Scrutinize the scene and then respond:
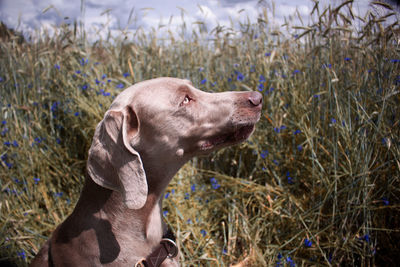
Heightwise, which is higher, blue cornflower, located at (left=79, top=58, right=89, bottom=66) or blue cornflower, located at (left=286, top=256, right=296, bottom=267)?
blue cornflower, located at (left=79, top=58, right=89, bottom=66)

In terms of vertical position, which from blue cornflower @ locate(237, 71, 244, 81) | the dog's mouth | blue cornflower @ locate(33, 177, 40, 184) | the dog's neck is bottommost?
blue cornflower @ locate(33, 177, 40, 184)

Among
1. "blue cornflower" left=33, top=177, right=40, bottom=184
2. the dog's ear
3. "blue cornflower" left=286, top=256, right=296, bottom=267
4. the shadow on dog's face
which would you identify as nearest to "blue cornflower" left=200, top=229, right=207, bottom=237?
"blue cornflower" left=286, top=256, right=296, bottom=267

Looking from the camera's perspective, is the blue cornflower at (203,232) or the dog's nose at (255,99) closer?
the dog's nose at (255,99)

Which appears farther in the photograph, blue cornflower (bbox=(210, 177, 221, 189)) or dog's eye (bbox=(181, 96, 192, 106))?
blue cornflower (bbox=(210, 177, 221, 189))

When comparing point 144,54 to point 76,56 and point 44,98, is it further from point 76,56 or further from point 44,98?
point 44,98

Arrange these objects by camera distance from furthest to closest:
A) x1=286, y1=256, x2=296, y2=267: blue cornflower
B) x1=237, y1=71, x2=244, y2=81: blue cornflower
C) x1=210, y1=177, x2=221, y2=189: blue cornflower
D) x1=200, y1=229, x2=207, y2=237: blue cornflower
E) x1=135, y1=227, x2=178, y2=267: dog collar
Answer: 1. x1=237, y1=71, x2=244, y2=81: blue cornflower
2. x1=210, y1=177, x2=221, y2=189: blue cornflower
3. x1=200, y1=229, x2=207, y2=237: blue cornflower
4. x1=286, y1=256, x2=296, y2=267: blue cornflower
5. x1=135, y1=227, x2=178, y2=267: dog collar

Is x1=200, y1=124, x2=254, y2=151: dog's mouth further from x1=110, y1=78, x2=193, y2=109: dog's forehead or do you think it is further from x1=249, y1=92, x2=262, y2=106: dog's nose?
x1=110, y1=78, x2=193, y2=109: dog's forehead

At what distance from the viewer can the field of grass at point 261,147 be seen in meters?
2.43

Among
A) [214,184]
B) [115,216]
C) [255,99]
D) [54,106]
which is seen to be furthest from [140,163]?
[54,106]

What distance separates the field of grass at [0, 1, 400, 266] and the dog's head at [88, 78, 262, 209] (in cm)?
76

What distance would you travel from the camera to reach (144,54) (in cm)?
387

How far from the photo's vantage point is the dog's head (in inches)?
73.0

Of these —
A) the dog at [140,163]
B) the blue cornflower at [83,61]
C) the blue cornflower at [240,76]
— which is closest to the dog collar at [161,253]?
the dog at [140,163]

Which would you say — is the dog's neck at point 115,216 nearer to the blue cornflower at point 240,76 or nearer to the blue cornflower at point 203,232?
the blue cornflower at point 203,232
